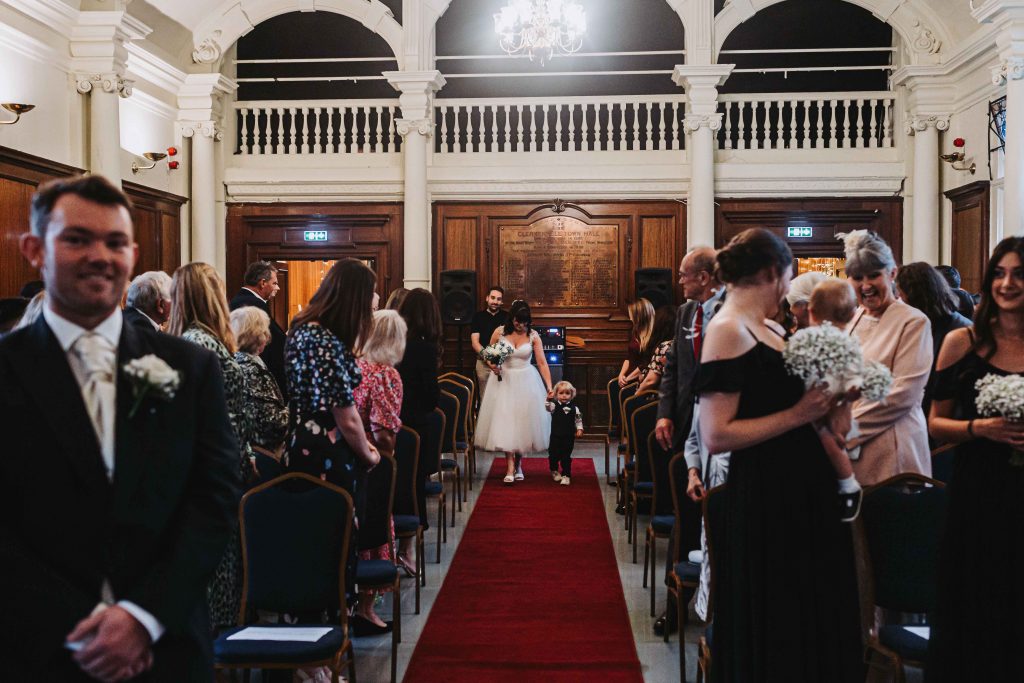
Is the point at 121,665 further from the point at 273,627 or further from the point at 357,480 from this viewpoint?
the point at 357,480

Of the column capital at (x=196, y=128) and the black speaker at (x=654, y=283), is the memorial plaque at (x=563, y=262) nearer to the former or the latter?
the black speaker at (x=654, y=283)

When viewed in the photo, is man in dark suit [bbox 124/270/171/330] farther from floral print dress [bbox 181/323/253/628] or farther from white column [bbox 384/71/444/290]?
white column [bbox 384/71/444/290]

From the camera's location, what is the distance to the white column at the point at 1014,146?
8.32 m

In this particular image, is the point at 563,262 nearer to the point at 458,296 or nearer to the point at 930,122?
the point at 458,296

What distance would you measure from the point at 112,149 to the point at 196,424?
320 inches

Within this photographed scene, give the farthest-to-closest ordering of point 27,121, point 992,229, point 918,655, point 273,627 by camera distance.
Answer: point 992,229
point 27,121
point 273,627
point 918,655

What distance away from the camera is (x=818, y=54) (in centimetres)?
1274

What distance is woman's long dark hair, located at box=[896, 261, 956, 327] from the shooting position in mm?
4176

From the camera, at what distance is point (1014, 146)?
27.4ft

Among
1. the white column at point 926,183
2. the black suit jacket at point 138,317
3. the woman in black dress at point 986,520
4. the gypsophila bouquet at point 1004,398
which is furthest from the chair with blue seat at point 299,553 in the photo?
the white column at point 926,183

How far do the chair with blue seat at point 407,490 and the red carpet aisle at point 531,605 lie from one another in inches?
16.4

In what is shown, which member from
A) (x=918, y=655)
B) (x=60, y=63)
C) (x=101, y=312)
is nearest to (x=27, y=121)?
(x=60, y=63)

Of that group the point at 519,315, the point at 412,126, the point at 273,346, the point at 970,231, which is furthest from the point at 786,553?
the point at 412,126

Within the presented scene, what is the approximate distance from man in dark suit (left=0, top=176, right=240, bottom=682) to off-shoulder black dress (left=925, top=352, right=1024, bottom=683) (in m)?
2.00
